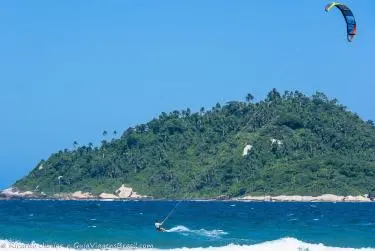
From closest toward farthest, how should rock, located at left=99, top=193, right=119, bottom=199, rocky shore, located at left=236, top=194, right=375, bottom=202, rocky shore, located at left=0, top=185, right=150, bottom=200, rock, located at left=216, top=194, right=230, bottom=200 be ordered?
1. rocky shore, located at left=236, top=194, right=375, bottom=202
2. rock, located at left=216, top=194, right=230, bottom=200
3. rocky shore, located at left=0, top=185, right=150, bottom=200
4. rock, located at left=99, top=193, right=119, bottom=199

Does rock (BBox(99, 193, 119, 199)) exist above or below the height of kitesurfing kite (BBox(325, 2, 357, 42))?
above

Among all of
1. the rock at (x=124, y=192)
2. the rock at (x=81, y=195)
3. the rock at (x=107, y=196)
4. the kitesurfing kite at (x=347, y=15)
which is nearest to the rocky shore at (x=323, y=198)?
the rock at (x=124, y=192)

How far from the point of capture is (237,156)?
114375mm

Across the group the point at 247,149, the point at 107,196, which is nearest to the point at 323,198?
the point at 247,149

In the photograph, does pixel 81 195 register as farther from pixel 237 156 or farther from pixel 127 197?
pixel 237 156

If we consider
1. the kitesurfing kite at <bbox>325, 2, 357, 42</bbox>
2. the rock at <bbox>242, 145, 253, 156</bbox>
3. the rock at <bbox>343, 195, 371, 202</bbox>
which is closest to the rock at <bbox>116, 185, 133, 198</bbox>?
the rock at <bbox>242, 145, 253, 156</bbox>

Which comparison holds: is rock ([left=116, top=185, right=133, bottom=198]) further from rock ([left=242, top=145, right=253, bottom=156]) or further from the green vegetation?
rock ([left=242, top=145, right=253, bottom=156])

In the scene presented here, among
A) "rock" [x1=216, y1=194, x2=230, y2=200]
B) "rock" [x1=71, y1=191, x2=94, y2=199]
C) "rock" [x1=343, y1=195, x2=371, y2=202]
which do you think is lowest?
"rock" [x1=343, y1=195, x2=371, y2=202]

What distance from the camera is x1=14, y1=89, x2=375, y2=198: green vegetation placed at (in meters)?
108

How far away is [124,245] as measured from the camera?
107ft

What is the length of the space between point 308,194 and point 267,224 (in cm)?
5747

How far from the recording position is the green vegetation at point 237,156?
356 ft

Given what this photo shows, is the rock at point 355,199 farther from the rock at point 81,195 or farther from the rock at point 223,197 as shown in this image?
the rock at point 81,195

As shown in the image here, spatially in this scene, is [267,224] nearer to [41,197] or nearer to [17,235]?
[17,235]
